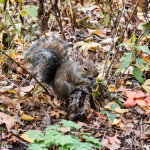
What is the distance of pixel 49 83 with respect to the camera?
3.03 metres

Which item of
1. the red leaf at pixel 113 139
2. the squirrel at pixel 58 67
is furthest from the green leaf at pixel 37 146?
the squirrel at pixel 58 67

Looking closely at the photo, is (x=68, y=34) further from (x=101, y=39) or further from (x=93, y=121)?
(x=93, y=121)

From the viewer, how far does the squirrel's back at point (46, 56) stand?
276 cm

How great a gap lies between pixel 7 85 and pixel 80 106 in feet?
3.31

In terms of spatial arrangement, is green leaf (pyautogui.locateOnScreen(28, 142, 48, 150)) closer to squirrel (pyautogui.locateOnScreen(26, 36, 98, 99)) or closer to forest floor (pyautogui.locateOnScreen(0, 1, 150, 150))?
forest floor (pyautogui.locateOnScreen(0, 1, 150, 150))

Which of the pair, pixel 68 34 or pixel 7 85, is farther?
pixel 68 34

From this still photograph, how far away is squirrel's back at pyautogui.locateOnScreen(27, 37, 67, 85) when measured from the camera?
2763 mm

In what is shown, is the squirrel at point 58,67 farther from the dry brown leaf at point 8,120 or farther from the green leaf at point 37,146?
the green leaf at point 37,146

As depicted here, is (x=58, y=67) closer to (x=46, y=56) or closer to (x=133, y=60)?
(x=46, y=56)

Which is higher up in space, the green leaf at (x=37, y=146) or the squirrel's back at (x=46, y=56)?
the squirrel's back at (x=46, y=56)

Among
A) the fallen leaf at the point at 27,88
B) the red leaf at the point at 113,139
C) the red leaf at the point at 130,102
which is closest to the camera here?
the red leaf at the point at 113,139

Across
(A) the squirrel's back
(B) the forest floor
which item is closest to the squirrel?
(A) the squirrel's back

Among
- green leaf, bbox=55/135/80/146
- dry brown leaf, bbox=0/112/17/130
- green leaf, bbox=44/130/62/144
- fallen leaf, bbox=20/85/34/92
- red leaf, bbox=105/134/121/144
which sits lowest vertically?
red leaf, bbox=105/134/121/144

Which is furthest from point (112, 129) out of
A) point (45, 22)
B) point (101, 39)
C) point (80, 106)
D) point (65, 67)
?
point (101, 39)
